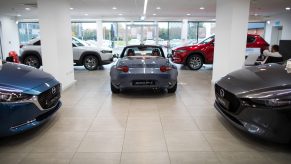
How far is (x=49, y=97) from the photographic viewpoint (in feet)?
11.6

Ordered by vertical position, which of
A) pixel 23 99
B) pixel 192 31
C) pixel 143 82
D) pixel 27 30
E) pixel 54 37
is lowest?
pixel 143 82

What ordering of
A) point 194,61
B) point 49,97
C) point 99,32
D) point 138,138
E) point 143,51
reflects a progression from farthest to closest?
point 99,32, point 194,61, point 143,51, point 49,97, point 138,138

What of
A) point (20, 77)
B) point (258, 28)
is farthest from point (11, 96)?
point (258, 28)

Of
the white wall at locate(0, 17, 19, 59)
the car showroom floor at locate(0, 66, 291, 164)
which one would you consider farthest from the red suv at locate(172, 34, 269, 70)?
the white wall at locate(0, 17, 19, 59)

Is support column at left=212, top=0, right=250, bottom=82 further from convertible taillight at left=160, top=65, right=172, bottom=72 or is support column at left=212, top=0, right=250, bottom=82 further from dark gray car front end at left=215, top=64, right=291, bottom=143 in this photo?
dark gray car front end at left=215, top=64, right=291, bottom=143

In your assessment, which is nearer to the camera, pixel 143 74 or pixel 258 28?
pixel 143 74

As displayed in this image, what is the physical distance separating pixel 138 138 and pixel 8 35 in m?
15.6

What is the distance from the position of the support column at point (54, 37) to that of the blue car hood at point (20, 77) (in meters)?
2.04

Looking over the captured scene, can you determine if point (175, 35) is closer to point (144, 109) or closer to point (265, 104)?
point (144, 109)

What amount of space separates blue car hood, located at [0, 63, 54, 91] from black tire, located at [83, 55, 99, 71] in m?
5.84

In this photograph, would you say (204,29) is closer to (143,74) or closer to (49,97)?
(143,74)

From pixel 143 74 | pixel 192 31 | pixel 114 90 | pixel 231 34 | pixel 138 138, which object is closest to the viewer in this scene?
pixel 138 138

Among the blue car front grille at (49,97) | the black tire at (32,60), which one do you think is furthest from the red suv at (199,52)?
the blue car front grille at (49,97)

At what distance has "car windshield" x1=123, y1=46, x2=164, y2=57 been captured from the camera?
5914 millimetres
